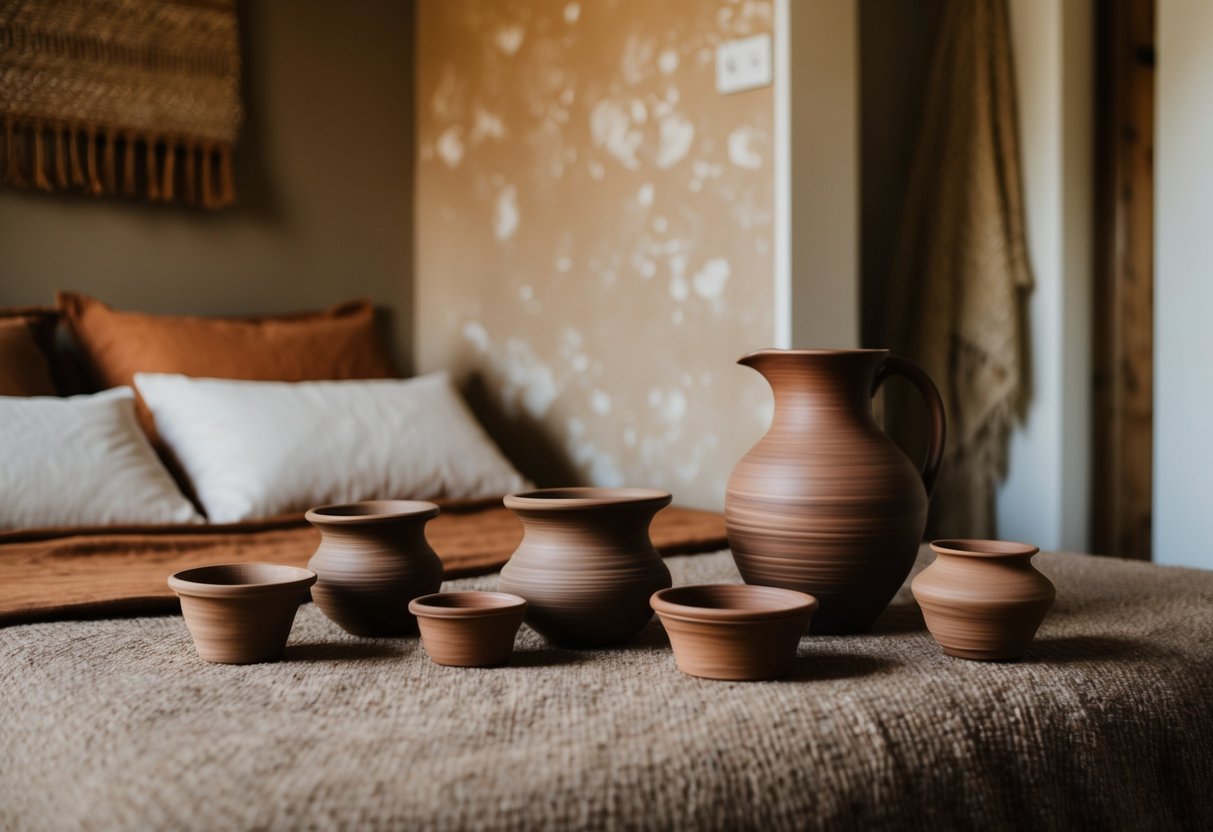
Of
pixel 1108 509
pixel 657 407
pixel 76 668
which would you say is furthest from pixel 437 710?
pixel 1108 509

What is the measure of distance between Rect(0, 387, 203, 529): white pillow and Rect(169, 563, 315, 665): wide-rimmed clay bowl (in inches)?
36.5

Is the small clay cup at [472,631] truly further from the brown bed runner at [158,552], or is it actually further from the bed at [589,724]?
the brown bed runner at [158,552]

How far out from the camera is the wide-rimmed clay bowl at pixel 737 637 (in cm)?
91

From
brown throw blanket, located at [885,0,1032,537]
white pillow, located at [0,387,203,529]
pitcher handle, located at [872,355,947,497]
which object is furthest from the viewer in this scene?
brown throw blanket, located at [885,0,1032,537]

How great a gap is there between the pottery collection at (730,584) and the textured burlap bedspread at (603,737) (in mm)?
28

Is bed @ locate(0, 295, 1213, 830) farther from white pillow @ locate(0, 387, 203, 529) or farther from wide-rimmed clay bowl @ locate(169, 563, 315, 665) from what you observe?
white pillow @ locate(0, 387, 203, 529)

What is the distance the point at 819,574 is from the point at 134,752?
2.12 feet

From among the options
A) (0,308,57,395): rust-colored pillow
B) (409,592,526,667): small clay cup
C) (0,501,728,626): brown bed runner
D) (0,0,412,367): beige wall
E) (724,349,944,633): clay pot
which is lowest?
(0,501,728,626): brown bed runner

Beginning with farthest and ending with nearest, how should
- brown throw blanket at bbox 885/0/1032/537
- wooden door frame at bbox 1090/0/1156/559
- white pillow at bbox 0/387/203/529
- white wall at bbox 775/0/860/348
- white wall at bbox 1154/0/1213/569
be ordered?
wooden door frame at bbox 1090/0/1156/559 < brown throw blanket at bbox 885/0/1032/537 < white wall at bbox 1154/0/1213/569 < white wall at bbox 775/0/860/348 < white pillow at bbox 0/387/203/529

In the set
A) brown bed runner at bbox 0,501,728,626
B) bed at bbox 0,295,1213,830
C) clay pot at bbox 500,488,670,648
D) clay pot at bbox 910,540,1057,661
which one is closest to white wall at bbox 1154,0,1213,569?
bed at bbox 0,295,1213,830

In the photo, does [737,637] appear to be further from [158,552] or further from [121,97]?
[121,97]

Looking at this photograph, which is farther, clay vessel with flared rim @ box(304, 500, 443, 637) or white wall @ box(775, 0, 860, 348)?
white wall @ box(775, 0, 860, 348)

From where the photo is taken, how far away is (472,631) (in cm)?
98

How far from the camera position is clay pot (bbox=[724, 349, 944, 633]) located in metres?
1.09
